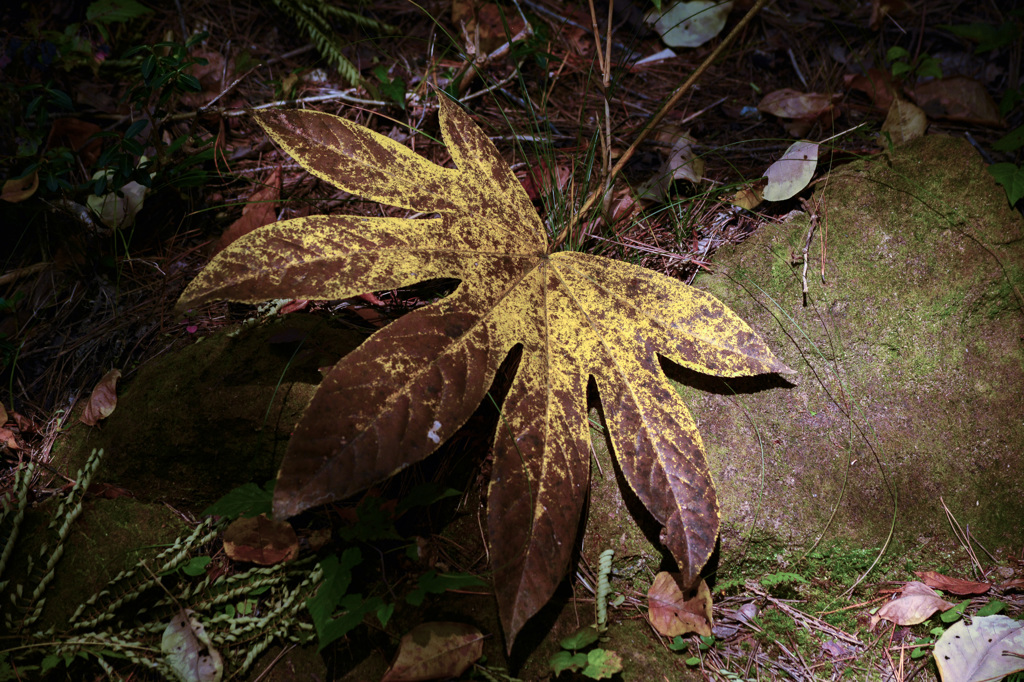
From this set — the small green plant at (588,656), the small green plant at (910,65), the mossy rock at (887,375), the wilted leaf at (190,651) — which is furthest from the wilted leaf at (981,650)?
the small green plant at (910,65)

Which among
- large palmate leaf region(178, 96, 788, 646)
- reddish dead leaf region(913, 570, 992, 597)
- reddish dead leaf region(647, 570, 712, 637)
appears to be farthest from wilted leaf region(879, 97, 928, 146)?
reddish dead leaf region(647, 570, 712, 637)

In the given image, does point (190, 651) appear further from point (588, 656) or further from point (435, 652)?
point (588, 656)

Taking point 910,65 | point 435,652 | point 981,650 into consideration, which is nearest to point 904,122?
point 910,65

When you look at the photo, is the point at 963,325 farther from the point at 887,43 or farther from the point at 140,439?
the point at 140,439

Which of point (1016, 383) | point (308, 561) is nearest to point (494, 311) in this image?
point (308, 561)

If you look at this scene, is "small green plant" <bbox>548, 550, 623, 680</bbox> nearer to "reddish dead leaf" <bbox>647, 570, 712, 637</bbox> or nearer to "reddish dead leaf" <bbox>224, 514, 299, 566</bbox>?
"reddish dead leaf" <bbox>647, 570, 712, 637</bbox>
